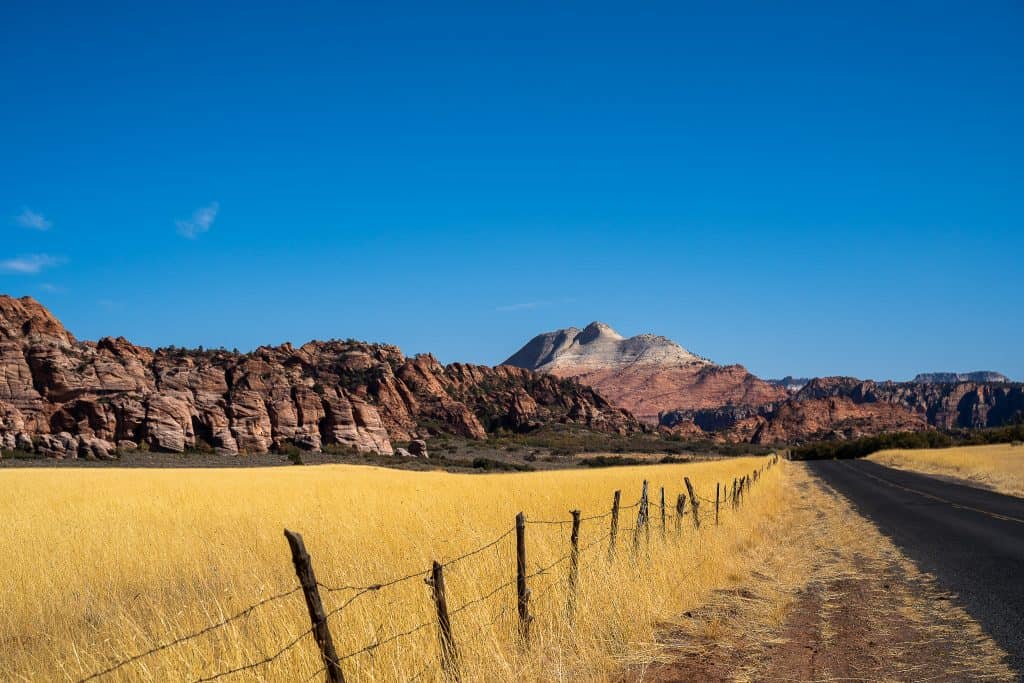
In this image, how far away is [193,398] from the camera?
232 feet

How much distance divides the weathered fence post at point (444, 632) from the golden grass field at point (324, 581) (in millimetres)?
100

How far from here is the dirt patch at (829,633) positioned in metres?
7.88

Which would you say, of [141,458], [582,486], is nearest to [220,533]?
[582,486]

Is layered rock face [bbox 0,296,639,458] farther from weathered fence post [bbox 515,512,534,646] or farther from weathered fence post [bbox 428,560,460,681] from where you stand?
weathered fence post [bbox 428,560,460,681]

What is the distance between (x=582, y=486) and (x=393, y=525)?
1426 centimetres

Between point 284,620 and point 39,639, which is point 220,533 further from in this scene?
point 284,620

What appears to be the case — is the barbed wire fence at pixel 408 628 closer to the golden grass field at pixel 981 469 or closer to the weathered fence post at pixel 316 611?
the weathered fence post at pixel 316 611

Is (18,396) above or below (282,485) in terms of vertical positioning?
above

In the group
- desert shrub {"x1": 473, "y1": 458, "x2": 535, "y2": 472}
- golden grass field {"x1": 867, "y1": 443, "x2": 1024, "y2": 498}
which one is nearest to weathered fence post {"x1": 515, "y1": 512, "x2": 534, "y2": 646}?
golden grass field {"x1": 867, "y1": 443, "x2": 1024, "y2": 498}

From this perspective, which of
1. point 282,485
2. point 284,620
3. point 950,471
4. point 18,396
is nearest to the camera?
point 284,620

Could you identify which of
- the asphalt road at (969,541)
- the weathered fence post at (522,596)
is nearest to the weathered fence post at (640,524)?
the weathered fence post at (522,596)

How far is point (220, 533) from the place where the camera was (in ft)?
51.2

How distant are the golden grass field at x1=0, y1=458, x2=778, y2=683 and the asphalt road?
3523 mm

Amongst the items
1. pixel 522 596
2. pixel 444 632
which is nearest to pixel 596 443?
pixel 522 596
